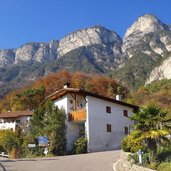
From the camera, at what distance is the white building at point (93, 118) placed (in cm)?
4391

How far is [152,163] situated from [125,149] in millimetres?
6080

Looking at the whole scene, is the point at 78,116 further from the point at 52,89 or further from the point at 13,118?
the point at 52,89

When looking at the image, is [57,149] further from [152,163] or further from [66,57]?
[66,57]

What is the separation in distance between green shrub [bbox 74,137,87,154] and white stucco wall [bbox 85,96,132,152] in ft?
1.64

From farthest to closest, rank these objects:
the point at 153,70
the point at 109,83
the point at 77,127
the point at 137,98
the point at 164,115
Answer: the point at 153,70 < the point at 109,83 < the point at 137,98 < the point at 77,127 < the point at 164,115

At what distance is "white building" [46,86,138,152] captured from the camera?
43.9 m

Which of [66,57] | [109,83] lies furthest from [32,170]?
[66,57]

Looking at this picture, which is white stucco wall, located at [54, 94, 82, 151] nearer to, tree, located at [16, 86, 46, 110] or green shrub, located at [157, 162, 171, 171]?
green shrub, located at [157, 162, 171, 171]

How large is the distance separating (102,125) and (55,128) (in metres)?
6.05

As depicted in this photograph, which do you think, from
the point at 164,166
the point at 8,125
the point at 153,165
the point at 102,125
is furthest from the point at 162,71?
the point at 164,166

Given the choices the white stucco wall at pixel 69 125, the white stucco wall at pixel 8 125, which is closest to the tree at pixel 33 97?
the white stucco wall at pixel 8 125

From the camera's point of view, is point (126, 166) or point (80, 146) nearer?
point (126, 166)

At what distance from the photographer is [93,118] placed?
44.2 metres

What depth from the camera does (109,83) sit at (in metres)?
97.4
